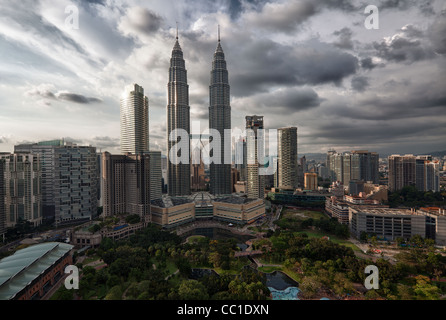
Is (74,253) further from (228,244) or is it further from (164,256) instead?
(228,244)

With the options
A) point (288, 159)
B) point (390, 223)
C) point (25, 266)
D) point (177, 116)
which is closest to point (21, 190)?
point (25, 266)

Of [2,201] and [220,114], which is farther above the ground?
[220,114]

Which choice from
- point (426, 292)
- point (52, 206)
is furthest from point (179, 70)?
point (426, 292)

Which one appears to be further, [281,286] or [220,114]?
[220,114]

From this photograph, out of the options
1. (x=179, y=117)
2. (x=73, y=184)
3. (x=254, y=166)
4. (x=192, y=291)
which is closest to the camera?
(x=192, y=291)

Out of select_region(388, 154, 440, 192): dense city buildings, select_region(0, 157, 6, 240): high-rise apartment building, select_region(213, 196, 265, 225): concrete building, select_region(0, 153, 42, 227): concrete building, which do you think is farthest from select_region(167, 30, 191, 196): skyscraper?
select_region(388, 154, 440, 192): dense city buildings

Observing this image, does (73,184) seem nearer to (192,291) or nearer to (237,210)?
(237,210)

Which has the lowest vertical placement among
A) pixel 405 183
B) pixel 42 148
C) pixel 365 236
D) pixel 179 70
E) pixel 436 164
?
pixel 365 236
